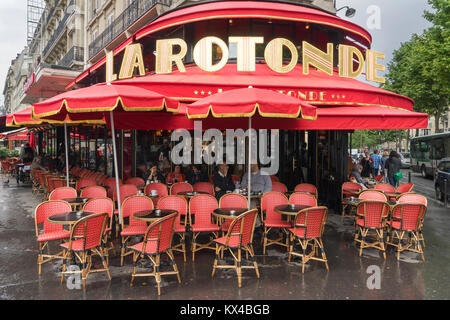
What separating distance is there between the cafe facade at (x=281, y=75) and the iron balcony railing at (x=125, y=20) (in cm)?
317

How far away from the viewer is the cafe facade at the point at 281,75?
7.13m

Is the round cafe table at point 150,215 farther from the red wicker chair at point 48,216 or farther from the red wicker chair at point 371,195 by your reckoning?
the red wicker chair at point 371,195

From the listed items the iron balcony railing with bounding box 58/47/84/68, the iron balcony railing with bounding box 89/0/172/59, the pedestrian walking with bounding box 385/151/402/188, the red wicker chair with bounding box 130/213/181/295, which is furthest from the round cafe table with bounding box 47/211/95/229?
the iron balcony railing with bounding box 58/47/84/68

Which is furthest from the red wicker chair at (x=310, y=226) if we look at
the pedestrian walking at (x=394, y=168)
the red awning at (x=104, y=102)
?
the pedestrian walking at (x=394, y=168)

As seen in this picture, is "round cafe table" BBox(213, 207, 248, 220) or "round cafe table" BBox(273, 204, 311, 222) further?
"round cafe table" BBox(273, 204, 311, 222)

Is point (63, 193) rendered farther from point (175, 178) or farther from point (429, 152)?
point (429, 152)

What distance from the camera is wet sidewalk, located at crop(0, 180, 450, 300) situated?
421 cm

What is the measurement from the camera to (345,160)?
9.47m

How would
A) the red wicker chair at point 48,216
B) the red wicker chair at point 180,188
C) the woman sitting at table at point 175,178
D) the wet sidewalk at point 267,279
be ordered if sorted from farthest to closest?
the woman sitting at table at point 175,178 < the red wicker chair at point 180,188 < the red wicker chair at point 48,216 < the wet sidewalk at point 267,279

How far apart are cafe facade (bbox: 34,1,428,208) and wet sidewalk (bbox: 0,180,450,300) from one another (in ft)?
9.08

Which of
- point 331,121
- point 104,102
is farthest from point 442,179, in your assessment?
point 104,102

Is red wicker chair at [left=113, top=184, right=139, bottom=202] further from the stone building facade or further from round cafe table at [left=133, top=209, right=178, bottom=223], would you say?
the stone building facade

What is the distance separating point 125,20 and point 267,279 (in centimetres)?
1657
